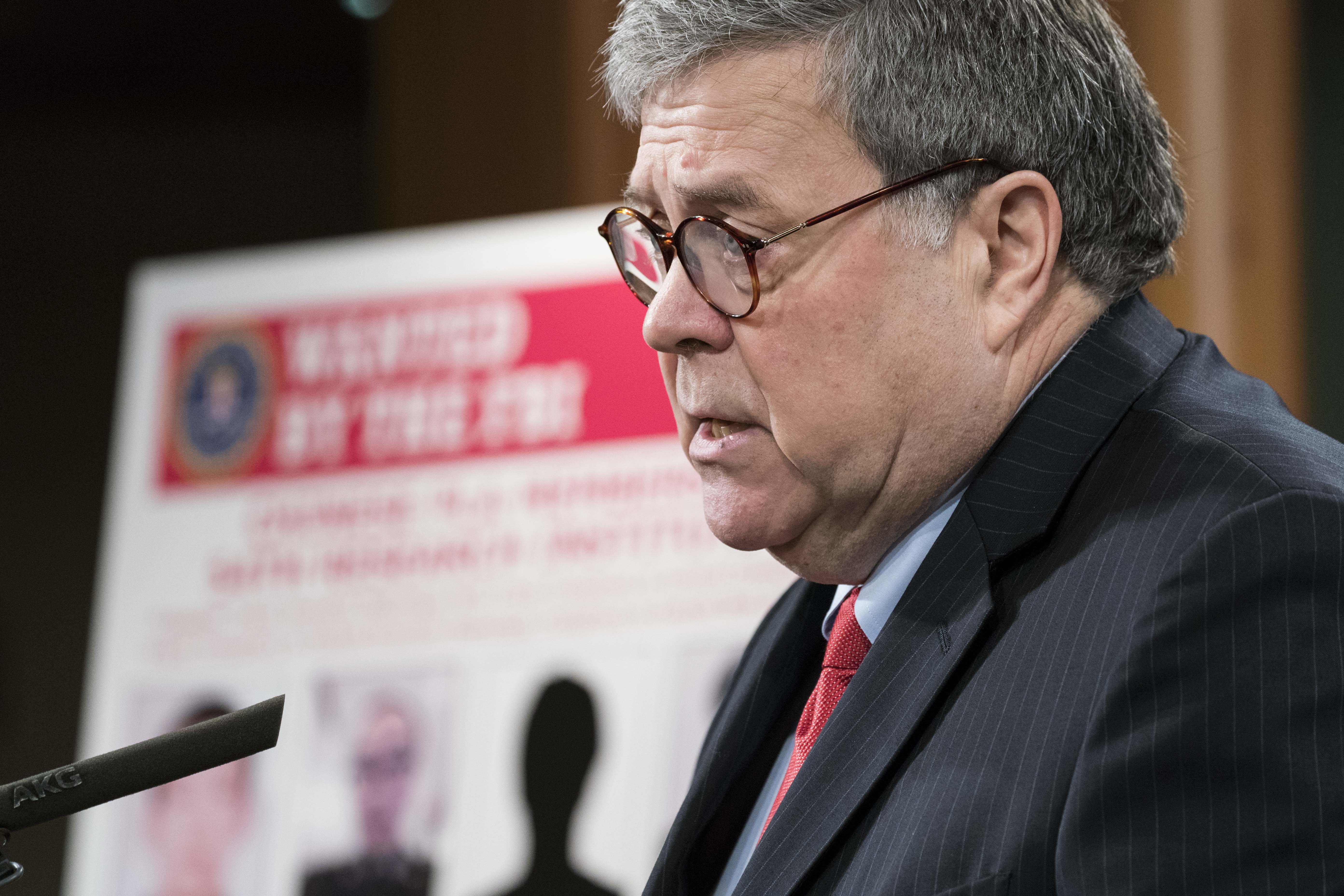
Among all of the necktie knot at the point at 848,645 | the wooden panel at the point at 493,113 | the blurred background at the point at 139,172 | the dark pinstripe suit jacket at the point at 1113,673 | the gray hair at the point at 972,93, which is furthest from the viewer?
the blurred background at the point at 139,172

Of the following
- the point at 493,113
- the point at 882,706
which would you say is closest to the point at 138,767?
the point at 882,706

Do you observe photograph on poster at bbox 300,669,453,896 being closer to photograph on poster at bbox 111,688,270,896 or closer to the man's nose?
photograph on poster at bbox 111,688,270,896

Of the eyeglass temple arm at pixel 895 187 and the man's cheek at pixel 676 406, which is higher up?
the eyeglass temple arm at pixel 895 187

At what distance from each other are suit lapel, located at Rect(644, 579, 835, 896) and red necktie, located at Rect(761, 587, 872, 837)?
0.11m

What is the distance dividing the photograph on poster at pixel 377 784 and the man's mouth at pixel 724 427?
1.58 m

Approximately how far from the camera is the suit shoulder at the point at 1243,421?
3.12 ft

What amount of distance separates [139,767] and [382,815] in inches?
72.2

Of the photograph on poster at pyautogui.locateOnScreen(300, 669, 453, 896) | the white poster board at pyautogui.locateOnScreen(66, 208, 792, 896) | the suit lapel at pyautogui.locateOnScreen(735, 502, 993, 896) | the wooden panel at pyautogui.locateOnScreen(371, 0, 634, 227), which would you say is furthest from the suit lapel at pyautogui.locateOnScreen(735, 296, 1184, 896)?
the wooden panel at pyautogui.locateOnScreen(371, 0, 634, 227)

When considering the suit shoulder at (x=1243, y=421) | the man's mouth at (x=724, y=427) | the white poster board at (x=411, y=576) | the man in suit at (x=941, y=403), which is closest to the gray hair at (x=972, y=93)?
the man in suit at (x=941, y=403)

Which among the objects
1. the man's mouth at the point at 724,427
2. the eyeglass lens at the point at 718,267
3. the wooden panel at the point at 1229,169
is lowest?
the man's mouth at the point at 724,427

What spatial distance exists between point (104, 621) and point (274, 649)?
0.42 meters

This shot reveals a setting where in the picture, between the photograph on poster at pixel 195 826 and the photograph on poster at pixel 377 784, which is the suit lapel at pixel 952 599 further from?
the photograph on poster at pixel 195 826

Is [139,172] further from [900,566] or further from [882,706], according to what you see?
[882,706]

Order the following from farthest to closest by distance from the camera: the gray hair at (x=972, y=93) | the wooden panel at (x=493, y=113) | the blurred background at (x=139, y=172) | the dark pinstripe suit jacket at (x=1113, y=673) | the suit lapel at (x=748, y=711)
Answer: the blurred background at (x=139, y=172) → the wooden panel at (x=493, y=113) → the suit lapel at (x=748, y=711) → the gray hair at (x=972, y=93) → the dark pinstripe suit jacket at (x=1113, y=673)
